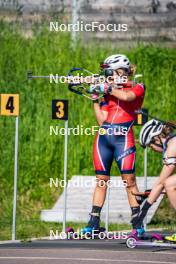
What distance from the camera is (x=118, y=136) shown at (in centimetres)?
1614

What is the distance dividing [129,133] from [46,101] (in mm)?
10865

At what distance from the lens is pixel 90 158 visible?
1031 inches

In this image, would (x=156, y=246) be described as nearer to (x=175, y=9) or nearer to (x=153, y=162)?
(x=153, y=162)

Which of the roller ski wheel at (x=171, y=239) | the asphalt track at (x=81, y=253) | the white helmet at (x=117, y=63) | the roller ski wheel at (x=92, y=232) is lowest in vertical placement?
the asphalt track at (x=81, y=253)

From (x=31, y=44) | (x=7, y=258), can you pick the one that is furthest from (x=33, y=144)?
(x=7, y=258)

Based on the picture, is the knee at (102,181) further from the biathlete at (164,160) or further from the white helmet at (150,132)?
the white helmet at (150,132)

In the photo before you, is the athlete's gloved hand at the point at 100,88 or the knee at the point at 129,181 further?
the knee at the point at 129,181

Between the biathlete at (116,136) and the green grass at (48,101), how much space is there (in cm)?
830

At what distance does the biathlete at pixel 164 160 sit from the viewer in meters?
14.8

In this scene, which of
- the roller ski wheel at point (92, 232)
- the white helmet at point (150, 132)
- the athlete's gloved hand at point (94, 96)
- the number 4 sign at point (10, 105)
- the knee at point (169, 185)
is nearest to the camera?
the knee at point (169, 185)

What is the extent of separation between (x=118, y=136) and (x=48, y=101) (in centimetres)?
1091

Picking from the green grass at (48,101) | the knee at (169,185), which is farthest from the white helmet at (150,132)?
the green grass at (48,101)

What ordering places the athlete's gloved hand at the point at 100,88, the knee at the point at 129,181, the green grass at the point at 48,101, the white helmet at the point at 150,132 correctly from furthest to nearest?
1. the green grass at the point at 48,101
2. the knee at the point at 129,181
3. the athlete's gloved hand at the point at 100,88
4. the white helmet at the point at 150,132

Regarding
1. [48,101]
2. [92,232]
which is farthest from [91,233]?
[48,101]
